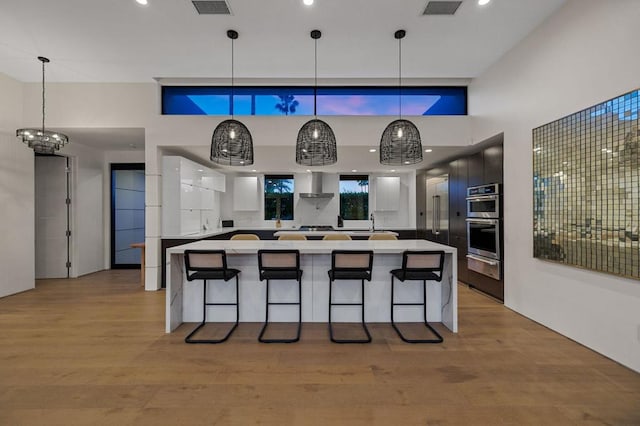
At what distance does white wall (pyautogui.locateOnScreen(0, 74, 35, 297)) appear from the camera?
4.59 metres

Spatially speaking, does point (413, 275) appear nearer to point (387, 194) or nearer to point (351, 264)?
point (351, 264)

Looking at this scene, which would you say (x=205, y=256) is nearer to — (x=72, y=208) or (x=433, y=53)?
(x=433, y=53)

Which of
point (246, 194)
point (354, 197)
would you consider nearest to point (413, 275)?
point (354, 197)

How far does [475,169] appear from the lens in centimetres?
477

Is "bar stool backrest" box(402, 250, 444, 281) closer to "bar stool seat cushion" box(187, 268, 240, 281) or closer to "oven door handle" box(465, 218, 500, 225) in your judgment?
"oven door handle" box(465, 218, 500, 225)

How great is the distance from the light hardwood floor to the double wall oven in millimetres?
1023

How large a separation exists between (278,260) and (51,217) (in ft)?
18.5

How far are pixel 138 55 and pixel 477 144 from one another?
5233 millimetres

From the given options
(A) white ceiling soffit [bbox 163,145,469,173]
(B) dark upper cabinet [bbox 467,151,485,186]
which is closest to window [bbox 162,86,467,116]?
(A) white ceiling soffit [bbox 163,145,469,173]

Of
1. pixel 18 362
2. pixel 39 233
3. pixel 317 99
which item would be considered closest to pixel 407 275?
pixel 317 99

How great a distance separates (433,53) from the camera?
4.00 metres

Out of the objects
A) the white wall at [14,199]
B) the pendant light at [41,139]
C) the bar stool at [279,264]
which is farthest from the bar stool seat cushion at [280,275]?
the white wall at [14,199]

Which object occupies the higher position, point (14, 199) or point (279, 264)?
point (14, 199)

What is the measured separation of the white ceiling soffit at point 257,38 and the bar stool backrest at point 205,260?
2.59 meters
